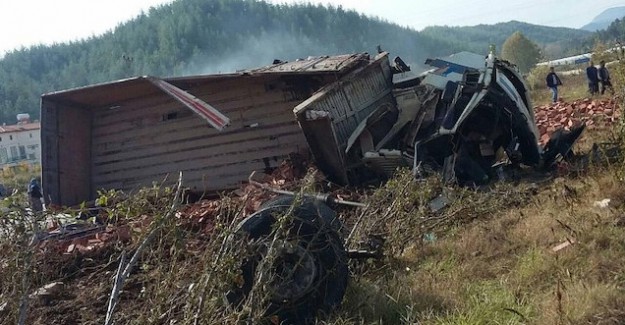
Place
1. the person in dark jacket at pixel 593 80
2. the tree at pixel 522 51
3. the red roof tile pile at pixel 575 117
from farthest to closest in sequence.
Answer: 1. the tree at pixel 522 51
2. the person in dark jacket at pixel 593 80
3. the red roof tile pile at pixel 575 117

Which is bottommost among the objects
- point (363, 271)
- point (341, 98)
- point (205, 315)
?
point (363, 271)

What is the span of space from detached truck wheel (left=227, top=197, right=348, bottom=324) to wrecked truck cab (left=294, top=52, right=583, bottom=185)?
10.3 feet

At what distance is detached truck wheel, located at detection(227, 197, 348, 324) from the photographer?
11.6 feet

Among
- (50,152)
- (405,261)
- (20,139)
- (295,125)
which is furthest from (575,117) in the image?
(20,139)

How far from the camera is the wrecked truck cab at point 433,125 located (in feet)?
23.3

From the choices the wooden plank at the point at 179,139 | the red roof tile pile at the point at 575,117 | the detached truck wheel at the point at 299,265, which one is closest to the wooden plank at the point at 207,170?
the wooden plank at the point at 179,139

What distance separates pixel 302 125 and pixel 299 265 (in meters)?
3.71

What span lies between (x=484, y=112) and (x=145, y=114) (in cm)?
474

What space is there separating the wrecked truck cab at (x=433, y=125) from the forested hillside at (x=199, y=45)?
76.2 metres

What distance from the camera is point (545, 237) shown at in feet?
14.6

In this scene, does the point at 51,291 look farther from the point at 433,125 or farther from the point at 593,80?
the point at 593,80

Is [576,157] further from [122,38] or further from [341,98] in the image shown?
[122,38]

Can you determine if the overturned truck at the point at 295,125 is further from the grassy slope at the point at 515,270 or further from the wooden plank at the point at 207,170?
the grassy slope at the point at 515,270

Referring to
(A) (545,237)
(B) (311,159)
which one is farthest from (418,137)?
(A) (545,237)
